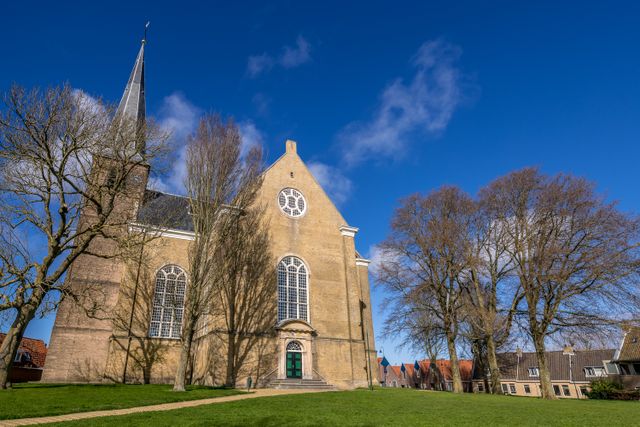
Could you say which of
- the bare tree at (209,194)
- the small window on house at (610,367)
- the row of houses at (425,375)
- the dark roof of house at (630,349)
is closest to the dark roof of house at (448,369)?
the row of houses at (425,375)

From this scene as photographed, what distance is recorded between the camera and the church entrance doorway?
1004 inches

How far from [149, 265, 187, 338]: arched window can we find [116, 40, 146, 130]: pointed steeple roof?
13875mm

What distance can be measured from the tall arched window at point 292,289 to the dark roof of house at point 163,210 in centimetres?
772

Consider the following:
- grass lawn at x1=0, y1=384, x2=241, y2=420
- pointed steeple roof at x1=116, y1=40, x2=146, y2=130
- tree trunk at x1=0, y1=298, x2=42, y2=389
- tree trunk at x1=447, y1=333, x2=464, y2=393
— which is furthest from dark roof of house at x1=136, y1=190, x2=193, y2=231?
tree trunk at x1=447, y1=333, x2=464, y2=393

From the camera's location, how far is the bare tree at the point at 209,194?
811 inches

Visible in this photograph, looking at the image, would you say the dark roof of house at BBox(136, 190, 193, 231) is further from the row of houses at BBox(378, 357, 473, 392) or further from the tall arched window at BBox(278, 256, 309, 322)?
the row of houses at BBox(378, 357, 473, 392)

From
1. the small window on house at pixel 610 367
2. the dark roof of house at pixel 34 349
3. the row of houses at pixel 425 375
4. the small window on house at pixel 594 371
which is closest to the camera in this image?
the dark roof of house at pixel 34 349

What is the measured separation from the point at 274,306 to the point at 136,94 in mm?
22552

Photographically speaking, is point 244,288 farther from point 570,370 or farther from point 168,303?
point 570,370

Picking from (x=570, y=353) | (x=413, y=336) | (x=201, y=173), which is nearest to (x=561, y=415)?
(x=413, y=336)

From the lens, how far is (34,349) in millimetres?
33688

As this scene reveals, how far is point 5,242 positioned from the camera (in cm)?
1702

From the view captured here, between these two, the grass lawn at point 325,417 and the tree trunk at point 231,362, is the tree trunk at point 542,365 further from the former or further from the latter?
the tree trunk at point 231,362

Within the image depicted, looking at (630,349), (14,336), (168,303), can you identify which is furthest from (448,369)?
(14,336)
